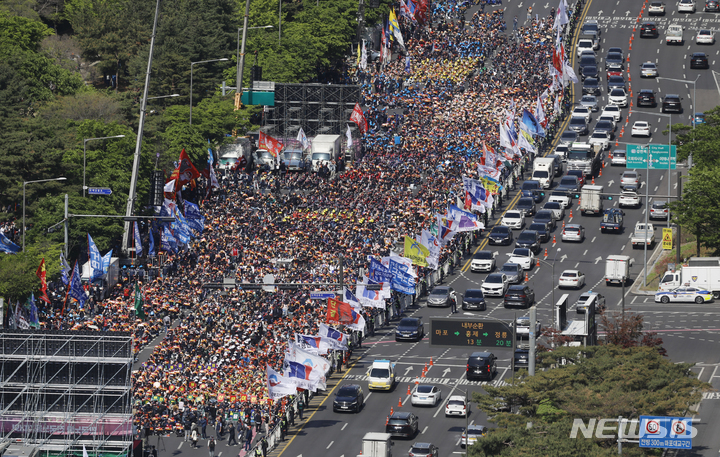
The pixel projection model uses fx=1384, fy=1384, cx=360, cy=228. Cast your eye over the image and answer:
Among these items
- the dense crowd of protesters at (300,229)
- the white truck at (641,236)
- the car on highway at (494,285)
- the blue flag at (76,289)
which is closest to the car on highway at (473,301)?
the car on highway at (494,285)

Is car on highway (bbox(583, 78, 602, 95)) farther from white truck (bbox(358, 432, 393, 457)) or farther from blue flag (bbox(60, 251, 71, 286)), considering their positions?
white truck (bbox(358, 432, 393, 457))

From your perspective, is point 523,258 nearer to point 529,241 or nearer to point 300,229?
point 529,241

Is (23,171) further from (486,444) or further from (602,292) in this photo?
(486,444)

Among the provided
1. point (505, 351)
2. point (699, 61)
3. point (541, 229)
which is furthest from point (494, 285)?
point (699, 61)

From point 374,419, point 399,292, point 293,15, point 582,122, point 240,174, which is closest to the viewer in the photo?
point 374,419

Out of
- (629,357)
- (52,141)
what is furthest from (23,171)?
(629,357)

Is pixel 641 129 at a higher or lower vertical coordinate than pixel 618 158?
higher

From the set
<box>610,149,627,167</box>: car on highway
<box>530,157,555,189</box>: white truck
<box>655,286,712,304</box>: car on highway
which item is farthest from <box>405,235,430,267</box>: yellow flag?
<box>610,149,627,167</box>: car on highway
